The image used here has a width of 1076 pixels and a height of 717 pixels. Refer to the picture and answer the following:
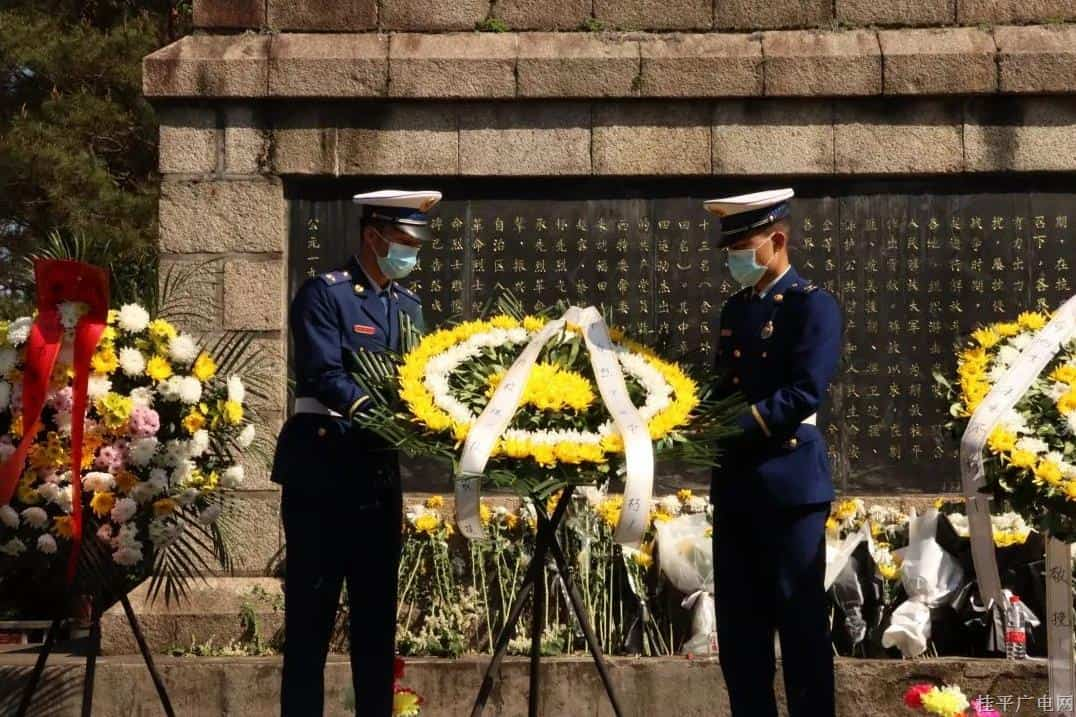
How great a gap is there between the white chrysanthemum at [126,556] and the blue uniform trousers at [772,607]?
2.28 m

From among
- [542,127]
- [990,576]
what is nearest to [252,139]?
[542,127]

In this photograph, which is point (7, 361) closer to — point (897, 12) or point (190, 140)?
point (190, 140)

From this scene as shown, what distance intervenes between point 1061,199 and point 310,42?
4.47 m

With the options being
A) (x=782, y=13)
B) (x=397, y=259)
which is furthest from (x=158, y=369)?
(x=782, y=13)

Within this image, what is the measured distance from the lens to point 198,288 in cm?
887

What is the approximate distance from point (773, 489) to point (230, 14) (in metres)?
5.01

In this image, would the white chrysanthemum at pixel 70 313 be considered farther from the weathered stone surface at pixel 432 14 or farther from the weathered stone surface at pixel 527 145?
the weathered stone surface at pixel 432 14

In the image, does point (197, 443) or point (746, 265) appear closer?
point (746, 265)

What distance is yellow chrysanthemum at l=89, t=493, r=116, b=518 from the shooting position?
5.93 meters

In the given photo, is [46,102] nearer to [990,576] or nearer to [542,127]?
[542,127]

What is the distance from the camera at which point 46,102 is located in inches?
882

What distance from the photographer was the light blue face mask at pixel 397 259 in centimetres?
600

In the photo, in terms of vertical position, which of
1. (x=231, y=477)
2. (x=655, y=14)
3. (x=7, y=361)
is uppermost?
(x=655, y=14)

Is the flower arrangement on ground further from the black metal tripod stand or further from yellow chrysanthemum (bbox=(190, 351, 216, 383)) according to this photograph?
yellow chrysanthemum (bbox=(190, 351, 216, 383))
